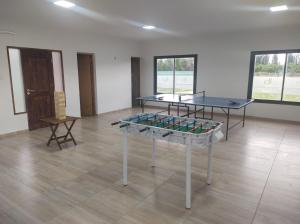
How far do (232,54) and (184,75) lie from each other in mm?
1834

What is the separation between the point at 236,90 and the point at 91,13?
4863 millimetres

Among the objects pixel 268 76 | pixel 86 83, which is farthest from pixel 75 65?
pixel 268 76

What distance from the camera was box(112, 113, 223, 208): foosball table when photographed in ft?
7.46

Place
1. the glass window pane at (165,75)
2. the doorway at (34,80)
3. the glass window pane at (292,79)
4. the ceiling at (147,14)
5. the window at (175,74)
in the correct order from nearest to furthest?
1. the ceiling at (147,14)
2. the doorway at (34,80)
3. the glass window pane at (292,79)
4. the window at (175,74)
5. the glass window pane at (165,75)

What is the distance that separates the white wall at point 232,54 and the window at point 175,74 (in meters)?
0.22

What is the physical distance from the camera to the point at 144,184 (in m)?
2.85

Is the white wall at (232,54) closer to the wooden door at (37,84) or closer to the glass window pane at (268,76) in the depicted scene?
the glass window pane at (268,76)

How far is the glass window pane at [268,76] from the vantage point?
618 centimetres

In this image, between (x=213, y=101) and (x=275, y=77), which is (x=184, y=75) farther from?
(x=275, y=77)

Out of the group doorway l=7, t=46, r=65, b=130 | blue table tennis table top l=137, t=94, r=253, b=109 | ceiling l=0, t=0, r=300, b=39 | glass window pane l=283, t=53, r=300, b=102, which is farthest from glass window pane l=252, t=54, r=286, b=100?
doorway l=7, t=46, r=65, b=130

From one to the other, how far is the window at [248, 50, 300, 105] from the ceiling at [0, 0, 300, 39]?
911 mm

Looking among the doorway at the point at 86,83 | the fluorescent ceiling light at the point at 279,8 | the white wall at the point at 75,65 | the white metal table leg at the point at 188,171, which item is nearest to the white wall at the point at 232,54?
the white wall at the point at 75,65

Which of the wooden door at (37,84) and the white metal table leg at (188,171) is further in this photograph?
the wooden door at (37,84)

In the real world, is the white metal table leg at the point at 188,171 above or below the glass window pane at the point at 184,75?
below
